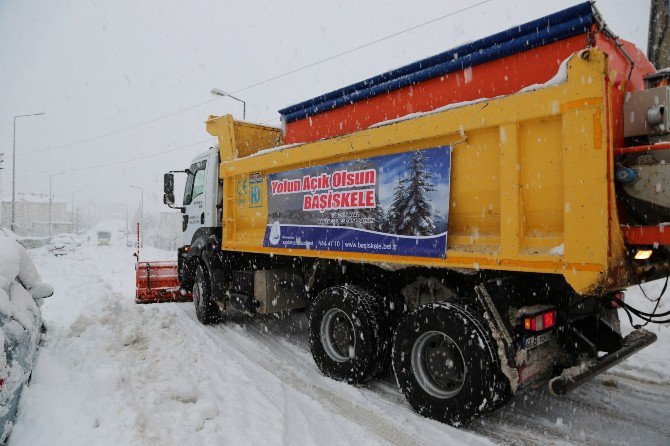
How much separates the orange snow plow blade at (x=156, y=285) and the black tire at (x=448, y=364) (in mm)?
5890

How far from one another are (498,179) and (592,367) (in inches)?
63.3

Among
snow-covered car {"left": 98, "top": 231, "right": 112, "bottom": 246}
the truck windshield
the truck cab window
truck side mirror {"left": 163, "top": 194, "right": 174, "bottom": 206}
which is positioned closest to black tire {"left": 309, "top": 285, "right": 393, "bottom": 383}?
the truck cab window

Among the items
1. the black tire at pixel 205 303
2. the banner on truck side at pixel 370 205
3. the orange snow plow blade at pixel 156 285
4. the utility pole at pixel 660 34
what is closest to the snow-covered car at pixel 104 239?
the orange snow plow blade at pixel 156 285

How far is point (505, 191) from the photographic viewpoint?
2963 millimetres

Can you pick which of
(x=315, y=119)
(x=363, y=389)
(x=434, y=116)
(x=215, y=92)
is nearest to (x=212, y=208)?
(x=315, y=119)

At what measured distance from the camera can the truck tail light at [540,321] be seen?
9.81 feet

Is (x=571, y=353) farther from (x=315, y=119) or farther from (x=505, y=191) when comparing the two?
(x=315, y=119)

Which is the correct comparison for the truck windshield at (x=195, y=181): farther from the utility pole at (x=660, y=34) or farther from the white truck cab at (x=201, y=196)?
the utility pole at (x=660, y=34)

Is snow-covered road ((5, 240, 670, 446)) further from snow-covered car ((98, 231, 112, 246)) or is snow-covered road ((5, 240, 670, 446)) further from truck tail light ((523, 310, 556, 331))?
snow-covered car ((98, 231, 112, 246))

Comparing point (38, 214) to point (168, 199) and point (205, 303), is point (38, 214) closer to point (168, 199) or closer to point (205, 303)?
point (168, 199)

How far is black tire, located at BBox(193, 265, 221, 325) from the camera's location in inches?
271

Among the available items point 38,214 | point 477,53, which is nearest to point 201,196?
point 477,53

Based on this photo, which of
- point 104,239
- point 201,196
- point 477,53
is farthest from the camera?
point 104,239

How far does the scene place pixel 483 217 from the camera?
3.20 meters
